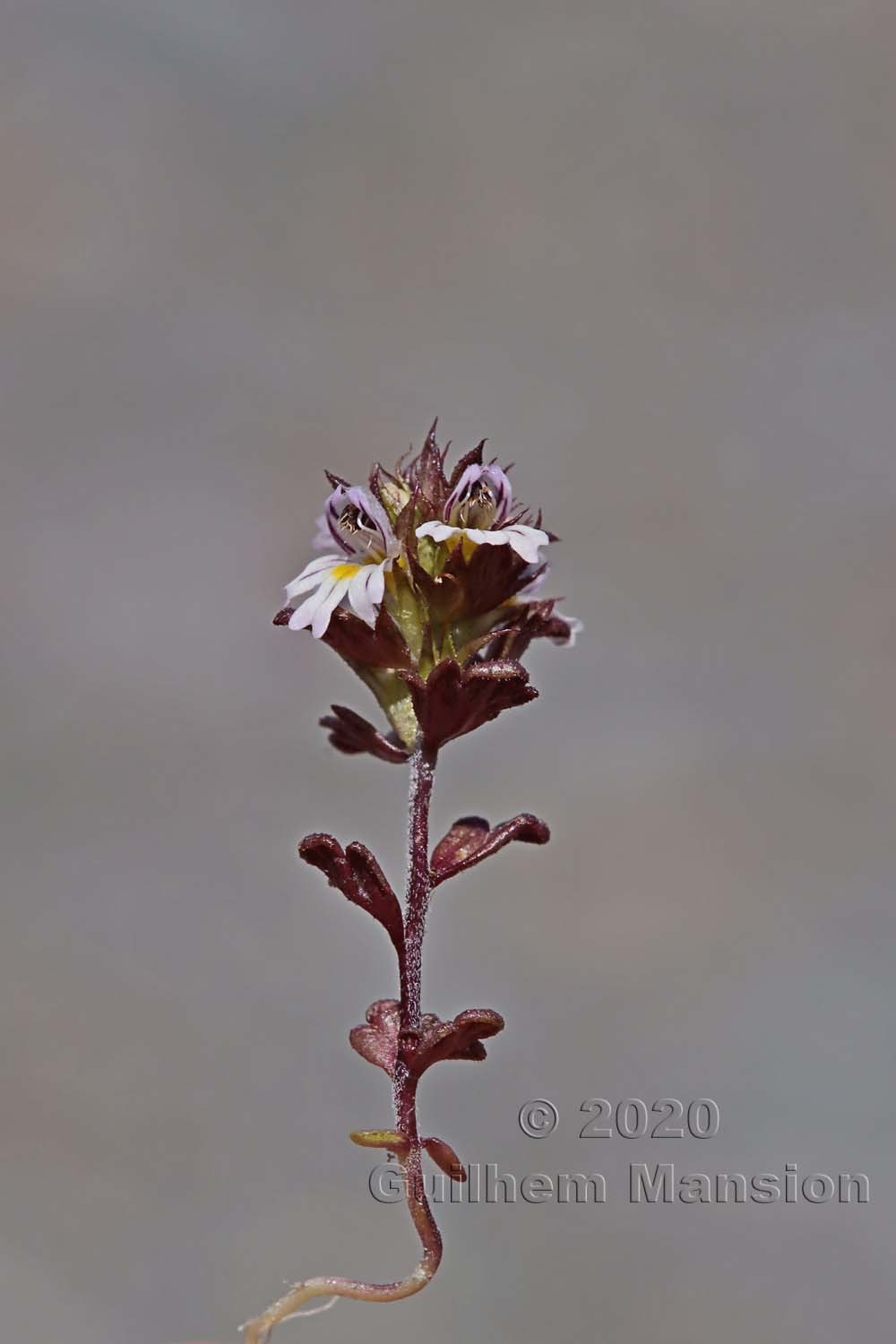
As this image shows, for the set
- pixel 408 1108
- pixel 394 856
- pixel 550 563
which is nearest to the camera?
pixel 408 1108

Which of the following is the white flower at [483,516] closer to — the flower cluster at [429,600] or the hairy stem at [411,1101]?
the flower cluster at [429,600]

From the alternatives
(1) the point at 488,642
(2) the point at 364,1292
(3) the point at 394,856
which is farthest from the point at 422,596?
(3) the point at 394,856

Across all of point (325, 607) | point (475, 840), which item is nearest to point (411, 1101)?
point (475, 840)

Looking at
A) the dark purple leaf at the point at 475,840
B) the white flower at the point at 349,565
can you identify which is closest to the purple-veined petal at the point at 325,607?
the white flower at the point at 349,565

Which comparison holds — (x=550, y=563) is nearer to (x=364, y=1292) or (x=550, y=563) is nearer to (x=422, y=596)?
(x=422, y=596)

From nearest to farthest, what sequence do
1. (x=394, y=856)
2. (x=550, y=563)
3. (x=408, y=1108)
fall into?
Result: (x=408, y=1108)
(x=550, y=563)
(x=394, y=856)

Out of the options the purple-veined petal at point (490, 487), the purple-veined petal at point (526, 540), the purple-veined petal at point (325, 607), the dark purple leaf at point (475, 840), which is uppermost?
the purple-veined petal at point (490, 487)

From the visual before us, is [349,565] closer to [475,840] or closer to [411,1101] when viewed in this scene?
[475,840]

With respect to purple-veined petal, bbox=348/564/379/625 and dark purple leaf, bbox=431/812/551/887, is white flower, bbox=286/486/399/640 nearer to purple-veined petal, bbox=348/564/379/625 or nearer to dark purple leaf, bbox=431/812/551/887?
purple-veined petal, bbox=348/564/379/625
